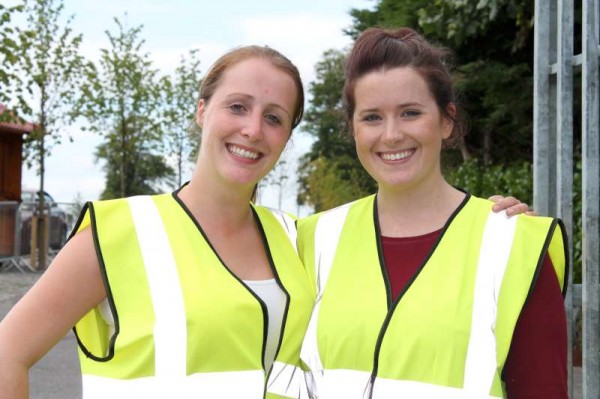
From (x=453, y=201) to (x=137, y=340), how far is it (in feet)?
3.84

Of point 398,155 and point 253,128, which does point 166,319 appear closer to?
point 253,128

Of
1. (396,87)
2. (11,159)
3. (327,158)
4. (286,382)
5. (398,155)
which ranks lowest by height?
(286,382)

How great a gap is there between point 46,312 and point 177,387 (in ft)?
1.53

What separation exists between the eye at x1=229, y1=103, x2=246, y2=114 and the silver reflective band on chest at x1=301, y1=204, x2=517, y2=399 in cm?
74

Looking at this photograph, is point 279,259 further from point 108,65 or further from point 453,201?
point 108,65

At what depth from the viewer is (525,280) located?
240 cm

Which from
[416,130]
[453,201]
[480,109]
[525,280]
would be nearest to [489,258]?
[525,280]

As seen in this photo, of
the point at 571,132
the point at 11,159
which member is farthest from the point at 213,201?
the point at 11,159

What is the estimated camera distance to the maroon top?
93.4 inches

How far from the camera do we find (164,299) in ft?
8.13

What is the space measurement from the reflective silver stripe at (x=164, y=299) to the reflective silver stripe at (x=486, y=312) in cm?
88

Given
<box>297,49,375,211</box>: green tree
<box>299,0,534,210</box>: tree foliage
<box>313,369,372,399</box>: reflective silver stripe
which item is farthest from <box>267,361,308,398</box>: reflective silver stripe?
<box>297,49,375,211</box>: green tree

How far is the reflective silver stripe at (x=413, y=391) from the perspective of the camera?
2395mm

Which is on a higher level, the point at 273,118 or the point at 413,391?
the point at 273,118
